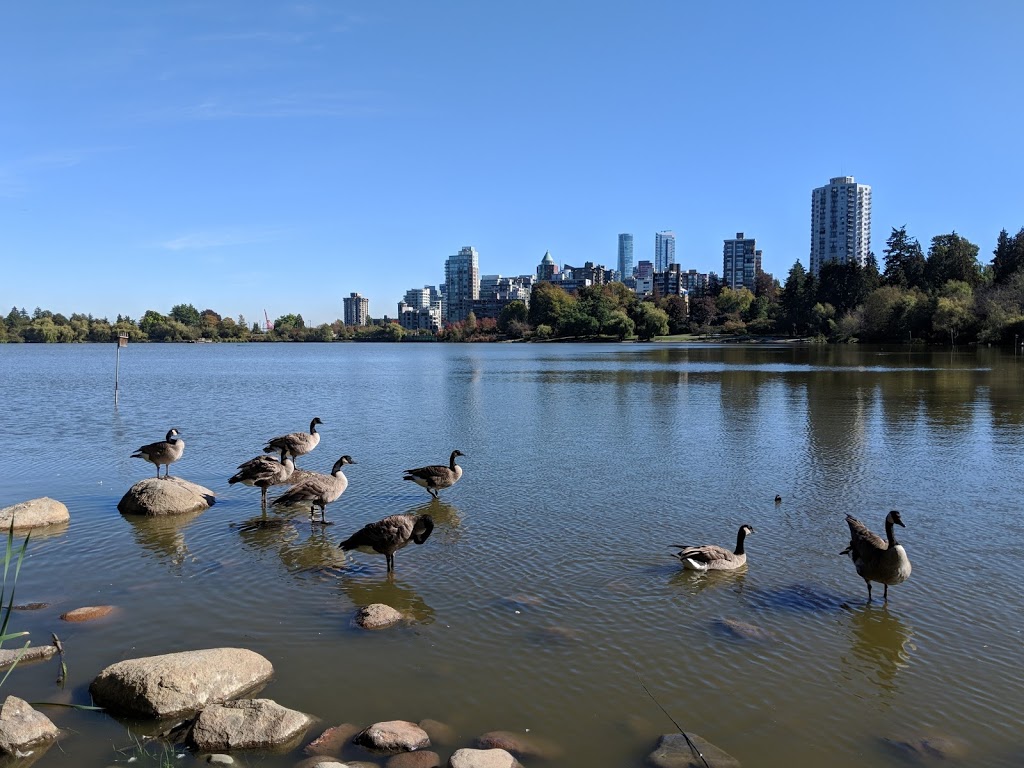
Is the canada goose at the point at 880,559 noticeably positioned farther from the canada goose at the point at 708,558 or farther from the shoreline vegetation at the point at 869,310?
the shoreline vegetation at the point at 869,310

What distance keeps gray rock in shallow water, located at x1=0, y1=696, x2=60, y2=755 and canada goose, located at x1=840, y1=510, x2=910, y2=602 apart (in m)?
10.6

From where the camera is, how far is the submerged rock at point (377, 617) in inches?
386

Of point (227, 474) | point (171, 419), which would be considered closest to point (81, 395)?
point (171, 419)

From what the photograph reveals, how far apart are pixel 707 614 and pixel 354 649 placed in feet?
16.2

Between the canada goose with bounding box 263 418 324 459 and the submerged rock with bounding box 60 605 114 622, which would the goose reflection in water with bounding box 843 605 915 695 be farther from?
the canada goose with bounding box 263 418 324 459

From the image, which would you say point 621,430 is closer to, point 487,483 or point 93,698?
point 487,483

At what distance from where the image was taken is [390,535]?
11773mm

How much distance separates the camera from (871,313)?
122 meters

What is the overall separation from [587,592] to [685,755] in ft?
14.1

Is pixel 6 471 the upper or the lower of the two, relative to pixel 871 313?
lower

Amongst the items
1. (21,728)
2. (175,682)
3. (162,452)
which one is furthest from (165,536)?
(21,728)

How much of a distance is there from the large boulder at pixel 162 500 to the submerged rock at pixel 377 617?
744 cm

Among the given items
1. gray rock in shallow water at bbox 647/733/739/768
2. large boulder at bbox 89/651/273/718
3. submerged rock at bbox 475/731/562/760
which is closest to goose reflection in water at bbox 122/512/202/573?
large boulder at bbox 89/651/273/718

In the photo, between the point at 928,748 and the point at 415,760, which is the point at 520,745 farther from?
the point at 928,748
